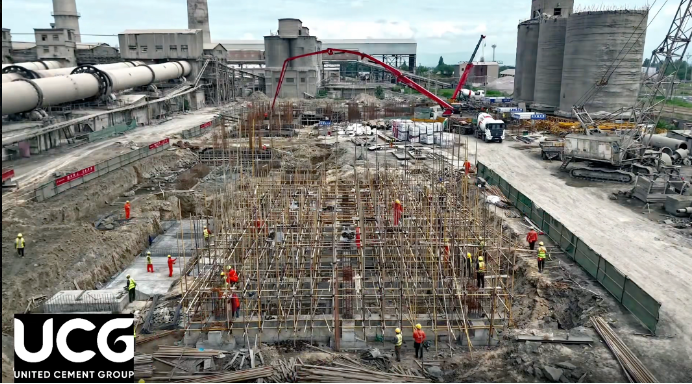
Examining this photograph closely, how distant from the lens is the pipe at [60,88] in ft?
101

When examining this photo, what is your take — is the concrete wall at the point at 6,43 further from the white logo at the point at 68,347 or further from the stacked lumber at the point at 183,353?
the stacked lumber at the point at 183,353

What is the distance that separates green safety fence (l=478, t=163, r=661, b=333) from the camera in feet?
42.3

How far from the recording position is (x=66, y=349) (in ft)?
35.6

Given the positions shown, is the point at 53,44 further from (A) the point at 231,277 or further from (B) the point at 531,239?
(B) the point at 531,239

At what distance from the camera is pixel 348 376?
11.2 meters

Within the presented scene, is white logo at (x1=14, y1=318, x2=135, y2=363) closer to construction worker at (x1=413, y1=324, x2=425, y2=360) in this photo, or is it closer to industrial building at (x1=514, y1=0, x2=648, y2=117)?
construction worker at (x1=413, y1=324, x2=425, y2=360)

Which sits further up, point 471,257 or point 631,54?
point 631,54

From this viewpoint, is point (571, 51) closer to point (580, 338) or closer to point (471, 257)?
point (471, 257)

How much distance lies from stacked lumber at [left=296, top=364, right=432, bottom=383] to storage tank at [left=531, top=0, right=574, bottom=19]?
53.0m

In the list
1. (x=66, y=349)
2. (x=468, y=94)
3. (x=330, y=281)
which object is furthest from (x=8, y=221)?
(x=468, y=94)

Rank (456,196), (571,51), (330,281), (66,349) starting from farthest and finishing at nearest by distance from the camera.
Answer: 1. (571,51)
2. (456,196)
3. (330,281)
4. (66,349)

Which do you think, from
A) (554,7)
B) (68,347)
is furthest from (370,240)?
(554,7)

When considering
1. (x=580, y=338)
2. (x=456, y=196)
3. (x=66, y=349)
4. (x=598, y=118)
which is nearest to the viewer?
(x=66, y=349)

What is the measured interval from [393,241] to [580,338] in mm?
7026
